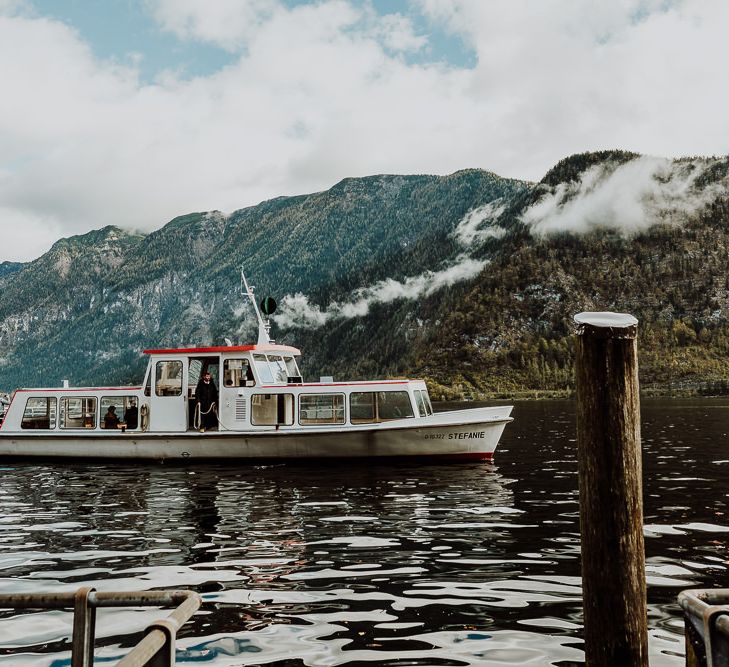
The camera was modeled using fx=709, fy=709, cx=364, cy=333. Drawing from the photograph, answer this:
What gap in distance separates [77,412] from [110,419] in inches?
78.1

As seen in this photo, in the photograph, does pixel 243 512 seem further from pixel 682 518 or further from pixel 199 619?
pixel 682 518

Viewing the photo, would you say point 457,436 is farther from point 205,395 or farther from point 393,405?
point 205,395

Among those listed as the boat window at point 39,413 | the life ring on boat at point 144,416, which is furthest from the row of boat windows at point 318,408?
the boat window at point 39,413

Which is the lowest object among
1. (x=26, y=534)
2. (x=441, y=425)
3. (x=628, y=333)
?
(x=26, y=534)

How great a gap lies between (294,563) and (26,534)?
24.4ft

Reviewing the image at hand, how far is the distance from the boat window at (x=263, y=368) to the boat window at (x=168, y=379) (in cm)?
309

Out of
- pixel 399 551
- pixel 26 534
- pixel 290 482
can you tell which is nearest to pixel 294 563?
pixel 399 551

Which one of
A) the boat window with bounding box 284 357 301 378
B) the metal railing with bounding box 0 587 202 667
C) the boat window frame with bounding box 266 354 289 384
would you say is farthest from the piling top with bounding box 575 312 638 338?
the boat window with bounding box 284 357 301 378

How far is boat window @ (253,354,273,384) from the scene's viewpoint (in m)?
28.0

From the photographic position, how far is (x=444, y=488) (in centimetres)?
2153

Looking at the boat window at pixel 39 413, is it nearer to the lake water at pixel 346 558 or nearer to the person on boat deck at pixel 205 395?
the lake water at pixel 346 558

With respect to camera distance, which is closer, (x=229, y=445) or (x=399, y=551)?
(x=399, y=551)

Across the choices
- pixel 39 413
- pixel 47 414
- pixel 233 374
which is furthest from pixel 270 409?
pixel 39 413

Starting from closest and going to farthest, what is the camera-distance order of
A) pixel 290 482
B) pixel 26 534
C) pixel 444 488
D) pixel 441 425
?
pixel 26 534
pixel 444 488
pixel 290 482
pixel 441 425
